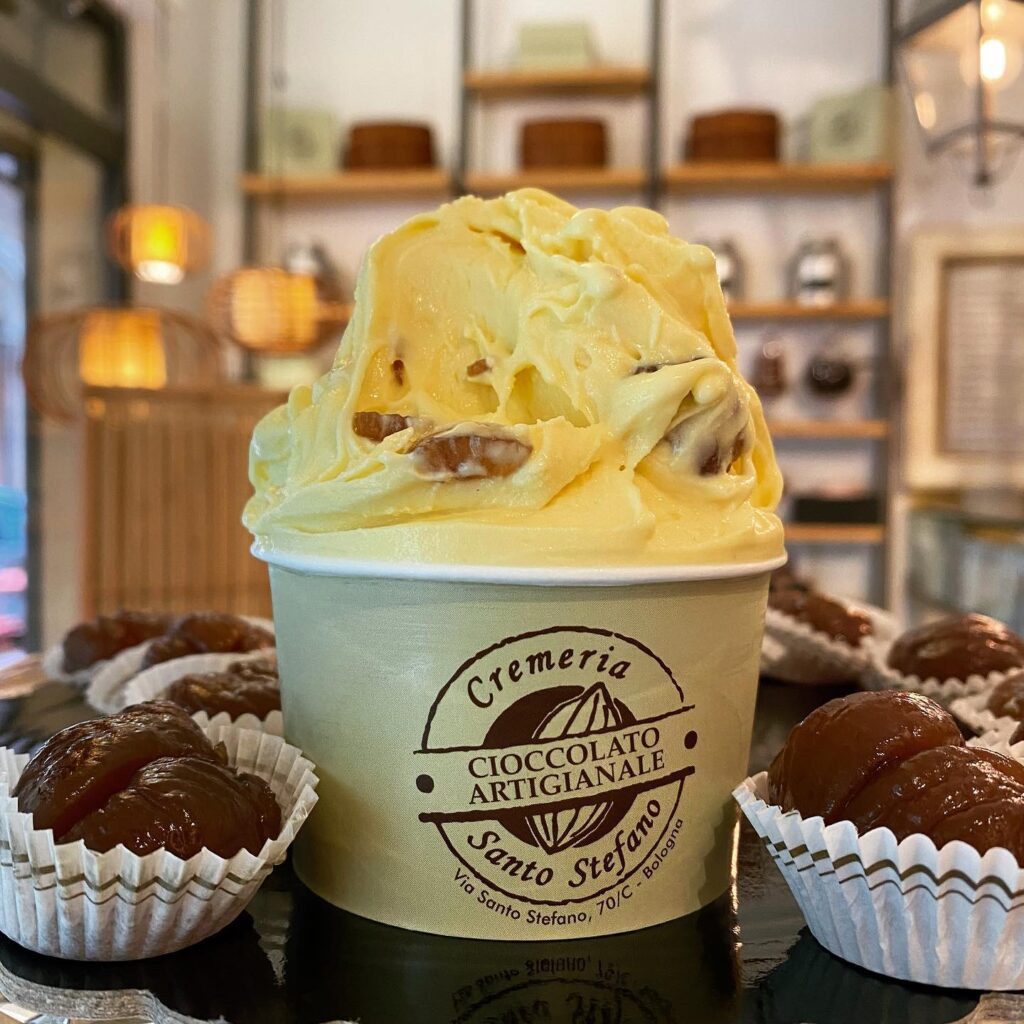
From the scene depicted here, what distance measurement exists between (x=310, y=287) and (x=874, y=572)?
2392 millimetres

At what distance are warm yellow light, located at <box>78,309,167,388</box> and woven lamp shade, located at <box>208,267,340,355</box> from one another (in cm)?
28

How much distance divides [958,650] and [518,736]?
752mm

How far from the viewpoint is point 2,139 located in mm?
3637

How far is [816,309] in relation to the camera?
13.4 feet

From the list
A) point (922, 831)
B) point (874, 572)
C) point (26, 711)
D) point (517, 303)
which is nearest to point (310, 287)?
point (874, 572)

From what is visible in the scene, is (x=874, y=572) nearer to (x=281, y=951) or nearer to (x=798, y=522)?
(x=798, y=522)

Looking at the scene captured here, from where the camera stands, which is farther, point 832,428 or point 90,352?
point 832,428

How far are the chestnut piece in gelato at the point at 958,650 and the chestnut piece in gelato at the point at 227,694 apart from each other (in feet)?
2.53

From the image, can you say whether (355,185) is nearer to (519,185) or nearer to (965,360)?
(519,185)

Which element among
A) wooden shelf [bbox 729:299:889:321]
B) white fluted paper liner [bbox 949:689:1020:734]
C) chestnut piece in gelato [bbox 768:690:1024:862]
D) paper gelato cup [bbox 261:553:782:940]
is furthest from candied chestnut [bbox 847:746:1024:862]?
wooden shelf [bbox 729:299:889:321]

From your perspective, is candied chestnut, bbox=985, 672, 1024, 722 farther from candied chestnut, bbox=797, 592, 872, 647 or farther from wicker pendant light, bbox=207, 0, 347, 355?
wicker pendant light, bbox=207, 0, 347, 355

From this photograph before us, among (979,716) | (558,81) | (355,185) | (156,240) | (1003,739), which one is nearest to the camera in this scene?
(1003,739)

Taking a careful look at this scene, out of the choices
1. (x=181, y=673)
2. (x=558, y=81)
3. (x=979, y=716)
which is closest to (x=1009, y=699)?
(x=979, y=716)

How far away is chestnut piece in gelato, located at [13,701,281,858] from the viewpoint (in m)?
0.71
